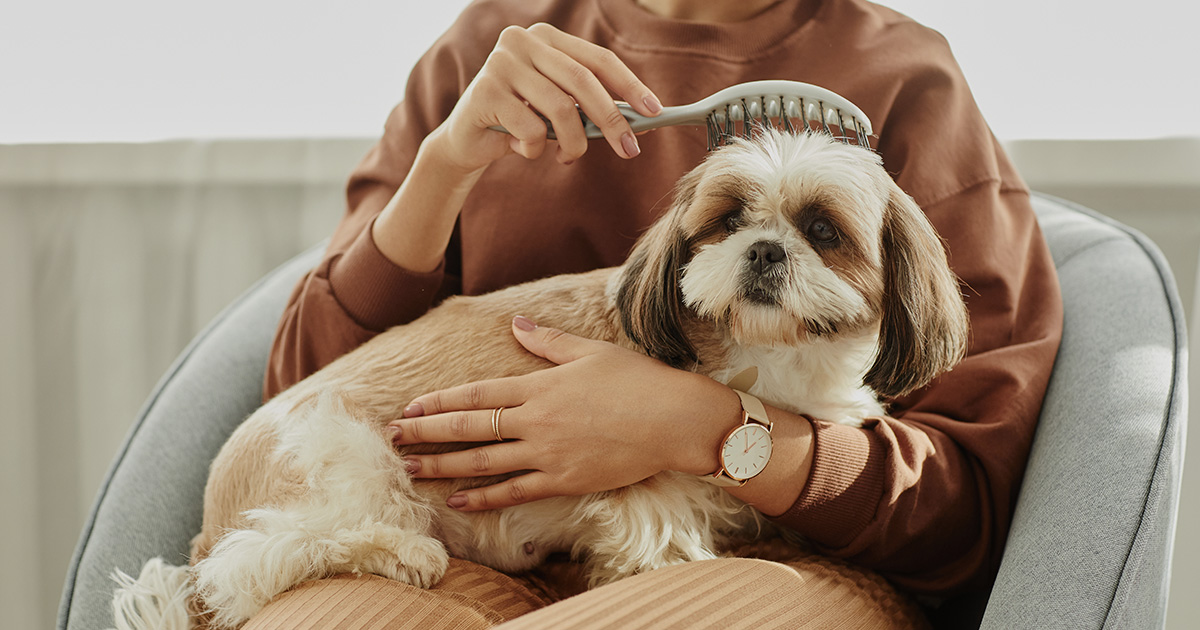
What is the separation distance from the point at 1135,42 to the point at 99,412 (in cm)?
313

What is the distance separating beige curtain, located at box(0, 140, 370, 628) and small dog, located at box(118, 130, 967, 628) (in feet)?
4.55

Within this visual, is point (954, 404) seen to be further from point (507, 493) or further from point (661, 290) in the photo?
point (507, 493)

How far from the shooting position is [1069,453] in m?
1.23

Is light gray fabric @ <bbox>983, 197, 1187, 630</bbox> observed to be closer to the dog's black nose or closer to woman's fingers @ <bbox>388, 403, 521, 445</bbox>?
the dog's black nose

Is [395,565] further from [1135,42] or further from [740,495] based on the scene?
[1135,42]

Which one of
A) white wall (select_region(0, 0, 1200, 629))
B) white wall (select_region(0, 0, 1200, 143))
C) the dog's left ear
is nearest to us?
the dog's left ear

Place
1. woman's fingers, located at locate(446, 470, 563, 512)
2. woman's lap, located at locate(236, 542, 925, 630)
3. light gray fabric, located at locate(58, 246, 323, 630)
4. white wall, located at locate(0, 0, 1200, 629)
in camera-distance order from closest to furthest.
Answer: woman's lap, located at locate(236, 542, 925, 630) < woman's fingers, located at locate(446, 470, 563, 512) < light gray fabric, located at locate(58, 246, 323, 630) < white wall, located at locate(0, 0, 1200, 629)

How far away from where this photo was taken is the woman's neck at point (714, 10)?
60.1 inches

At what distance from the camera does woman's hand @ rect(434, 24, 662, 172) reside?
3.81 ft

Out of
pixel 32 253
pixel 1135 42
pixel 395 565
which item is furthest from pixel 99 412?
pixel 1135 42

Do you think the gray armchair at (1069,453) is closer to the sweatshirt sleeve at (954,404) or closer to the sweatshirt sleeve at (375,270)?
the sweatshirt sleeve at (954,404)

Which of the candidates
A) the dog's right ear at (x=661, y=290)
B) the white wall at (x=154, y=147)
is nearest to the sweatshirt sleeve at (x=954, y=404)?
the dog's right ear at (x=661, y=290)

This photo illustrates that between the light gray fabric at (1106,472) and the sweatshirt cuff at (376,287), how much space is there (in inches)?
41.3

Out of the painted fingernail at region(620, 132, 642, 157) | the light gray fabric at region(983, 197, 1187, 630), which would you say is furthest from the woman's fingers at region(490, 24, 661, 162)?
the light gray fabric at region(983, 197, 1187, 630)
